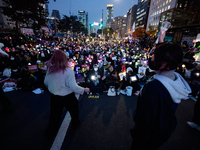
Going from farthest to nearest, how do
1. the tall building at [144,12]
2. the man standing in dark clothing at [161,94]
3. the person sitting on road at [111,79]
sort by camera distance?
1. the tall building at [144,12]
2. the person sitting on road at [111,79]
3. the man standing in dark clothing at [161,94]

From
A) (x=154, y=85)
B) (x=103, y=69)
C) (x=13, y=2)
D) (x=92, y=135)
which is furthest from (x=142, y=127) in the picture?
(x=13, y=2)

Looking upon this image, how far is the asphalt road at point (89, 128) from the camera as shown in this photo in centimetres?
258

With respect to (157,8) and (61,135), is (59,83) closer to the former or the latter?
(61,135)

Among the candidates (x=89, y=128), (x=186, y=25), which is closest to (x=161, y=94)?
(x=89, y=128)

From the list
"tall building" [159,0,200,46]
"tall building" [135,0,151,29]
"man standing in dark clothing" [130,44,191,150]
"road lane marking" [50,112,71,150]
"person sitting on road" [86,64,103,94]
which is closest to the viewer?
"man standing in dark clothing" [130,44,191,150]

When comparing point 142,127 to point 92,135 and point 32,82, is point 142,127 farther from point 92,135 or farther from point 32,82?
point 32,82

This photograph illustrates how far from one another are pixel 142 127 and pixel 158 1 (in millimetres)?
71478

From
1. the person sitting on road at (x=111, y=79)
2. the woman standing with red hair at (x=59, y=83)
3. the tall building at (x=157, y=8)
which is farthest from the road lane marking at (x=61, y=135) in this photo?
the tall building at (x=157, y=8)

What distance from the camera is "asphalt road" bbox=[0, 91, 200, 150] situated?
2.58 m

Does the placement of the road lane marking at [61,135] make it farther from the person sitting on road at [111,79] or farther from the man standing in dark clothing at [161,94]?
the person sitting on road at [111,79]

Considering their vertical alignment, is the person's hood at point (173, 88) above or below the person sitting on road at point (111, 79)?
above

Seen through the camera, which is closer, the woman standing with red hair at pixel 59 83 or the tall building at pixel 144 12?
the woman standing with red hair at pixel 59 83

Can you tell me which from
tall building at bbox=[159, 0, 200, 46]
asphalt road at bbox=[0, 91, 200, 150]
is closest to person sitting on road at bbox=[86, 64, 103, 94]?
asphalt road at bbox=[0, 91, 200, 150]

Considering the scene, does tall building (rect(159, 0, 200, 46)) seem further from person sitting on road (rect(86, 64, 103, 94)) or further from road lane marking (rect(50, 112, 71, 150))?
road lane marking (rect(50, 112, 71, 150))
